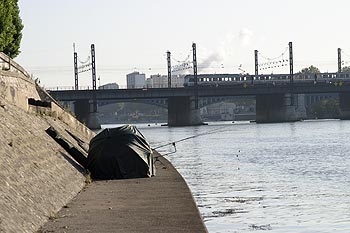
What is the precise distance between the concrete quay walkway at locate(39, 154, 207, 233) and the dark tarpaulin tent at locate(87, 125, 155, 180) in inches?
73.5

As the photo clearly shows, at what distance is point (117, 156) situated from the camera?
1518 inches

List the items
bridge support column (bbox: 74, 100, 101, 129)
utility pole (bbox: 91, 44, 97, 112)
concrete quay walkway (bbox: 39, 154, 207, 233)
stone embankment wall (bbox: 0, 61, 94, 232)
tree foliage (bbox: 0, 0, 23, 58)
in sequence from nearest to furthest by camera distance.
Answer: stone embankment wall (bbox: 0, 61, 94, 232) < concrete quay walkway (bbox: 39, 154, 207, 233) < tree foliage (bbox: 0, 0, 23, 58) < bridge support column (bbox: 74, 100, 101, 129) < utility pole (bbox: 91, 44, 97, 112)

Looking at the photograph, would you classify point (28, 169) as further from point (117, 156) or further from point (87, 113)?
point (87, 113)

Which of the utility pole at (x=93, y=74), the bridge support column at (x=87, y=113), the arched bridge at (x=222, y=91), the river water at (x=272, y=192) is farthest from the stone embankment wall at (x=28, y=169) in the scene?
the arched bridge at (x=222, y=91)

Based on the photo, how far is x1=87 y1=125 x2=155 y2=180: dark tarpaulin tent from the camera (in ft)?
127

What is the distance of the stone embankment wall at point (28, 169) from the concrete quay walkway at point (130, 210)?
1.68ft

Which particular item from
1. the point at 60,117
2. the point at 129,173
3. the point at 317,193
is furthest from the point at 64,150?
the point at 60,117

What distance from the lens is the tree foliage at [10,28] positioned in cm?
8112

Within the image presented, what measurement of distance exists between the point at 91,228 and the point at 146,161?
1806 cm

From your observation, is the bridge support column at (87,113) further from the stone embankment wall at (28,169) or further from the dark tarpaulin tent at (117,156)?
→ the dark tarpaulin tent at (117,156)

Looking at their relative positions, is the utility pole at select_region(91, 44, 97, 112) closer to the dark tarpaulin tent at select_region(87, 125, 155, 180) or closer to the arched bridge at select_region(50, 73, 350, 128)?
the arched bridge at select_region(50, 73, 350, 128)

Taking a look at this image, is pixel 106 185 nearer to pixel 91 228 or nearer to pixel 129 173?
pixel 129 173

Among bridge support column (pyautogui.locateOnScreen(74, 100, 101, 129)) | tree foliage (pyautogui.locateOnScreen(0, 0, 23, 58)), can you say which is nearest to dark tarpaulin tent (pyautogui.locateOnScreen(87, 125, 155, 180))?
tree foliage (pyautogui.locateOnScreen(0, 0, 23, 58))

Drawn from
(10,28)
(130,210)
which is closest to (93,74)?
(10,28)
